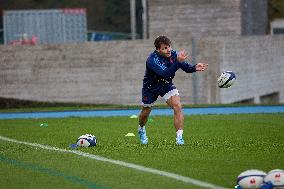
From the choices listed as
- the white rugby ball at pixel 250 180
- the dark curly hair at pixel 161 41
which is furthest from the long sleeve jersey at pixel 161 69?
the white rugby ball at pixel 250 180

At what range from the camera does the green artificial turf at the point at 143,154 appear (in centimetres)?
1219

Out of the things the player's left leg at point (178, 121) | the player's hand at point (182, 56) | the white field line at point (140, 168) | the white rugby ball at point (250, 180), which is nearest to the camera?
the white rugby ball at point (250, 180)

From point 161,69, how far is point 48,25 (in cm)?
3365

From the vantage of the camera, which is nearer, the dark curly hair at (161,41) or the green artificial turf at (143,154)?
the green artificial turf at (143,154)

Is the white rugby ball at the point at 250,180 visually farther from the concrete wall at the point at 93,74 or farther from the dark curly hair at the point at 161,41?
the concrete wall at the point at 93,74

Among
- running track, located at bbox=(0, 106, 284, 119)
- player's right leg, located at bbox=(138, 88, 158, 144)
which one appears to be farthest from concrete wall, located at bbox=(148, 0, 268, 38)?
player's right leg, located at bbox=(138, 88, 158, 144)

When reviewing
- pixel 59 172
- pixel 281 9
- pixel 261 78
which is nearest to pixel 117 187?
pixel 59 172

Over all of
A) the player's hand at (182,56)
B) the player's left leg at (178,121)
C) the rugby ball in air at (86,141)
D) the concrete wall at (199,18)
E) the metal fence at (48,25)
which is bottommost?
the metal fence at (48,25)

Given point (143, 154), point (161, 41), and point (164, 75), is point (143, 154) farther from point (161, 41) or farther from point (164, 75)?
point (161, 41)

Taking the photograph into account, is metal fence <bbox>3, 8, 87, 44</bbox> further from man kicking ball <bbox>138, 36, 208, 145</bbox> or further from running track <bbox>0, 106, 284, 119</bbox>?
man kicking ball <bbox>138, 36, 208, 145</bbox>

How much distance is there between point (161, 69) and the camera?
16.8m

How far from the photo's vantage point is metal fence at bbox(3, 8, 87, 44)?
163ft

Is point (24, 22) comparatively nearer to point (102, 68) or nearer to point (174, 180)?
point (102, 68)

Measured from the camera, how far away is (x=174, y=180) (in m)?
11.8
